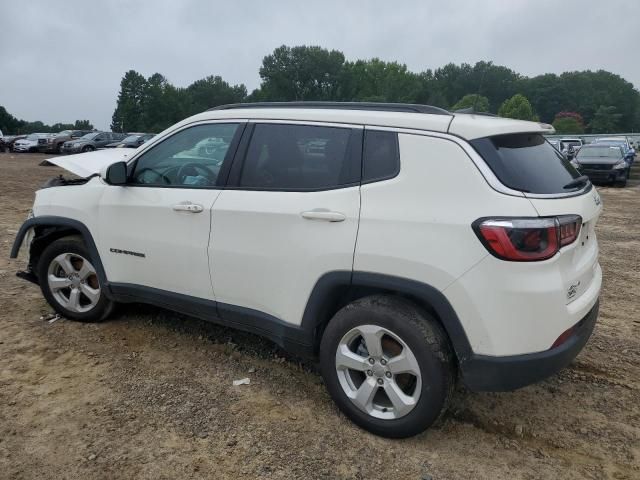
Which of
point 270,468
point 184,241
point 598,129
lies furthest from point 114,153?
point 598,129

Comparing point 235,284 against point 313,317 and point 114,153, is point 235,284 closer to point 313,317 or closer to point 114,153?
point 313,317

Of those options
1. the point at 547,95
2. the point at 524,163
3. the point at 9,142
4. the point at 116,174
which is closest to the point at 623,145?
the point at 524,163

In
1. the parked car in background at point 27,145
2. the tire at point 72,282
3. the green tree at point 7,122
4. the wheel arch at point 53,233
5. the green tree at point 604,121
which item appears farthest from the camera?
the green tree at point 604,121

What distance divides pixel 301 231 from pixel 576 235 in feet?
4.72

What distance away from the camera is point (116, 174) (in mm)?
3637

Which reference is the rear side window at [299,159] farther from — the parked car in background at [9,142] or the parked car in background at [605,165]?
the parked car in background at [9,142]

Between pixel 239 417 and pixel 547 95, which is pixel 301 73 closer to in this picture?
pixel 547 95

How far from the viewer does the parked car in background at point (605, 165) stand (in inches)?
701

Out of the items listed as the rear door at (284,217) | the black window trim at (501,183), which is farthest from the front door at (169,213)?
the black window trim at (501,183)

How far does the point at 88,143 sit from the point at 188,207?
2847 cm

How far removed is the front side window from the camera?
3447mm

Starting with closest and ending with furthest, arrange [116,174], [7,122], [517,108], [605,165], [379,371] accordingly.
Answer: [379,371] → [116,174] → [605,165] → [7,122] → [517,108]

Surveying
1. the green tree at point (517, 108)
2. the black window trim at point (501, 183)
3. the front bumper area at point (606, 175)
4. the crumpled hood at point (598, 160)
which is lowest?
the front bumper area at point (606, 175)

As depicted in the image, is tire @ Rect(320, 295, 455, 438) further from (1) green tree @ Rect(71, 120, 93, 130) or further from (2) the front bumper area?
(1) green tree @ Rect(71, 120, 93, 130)
